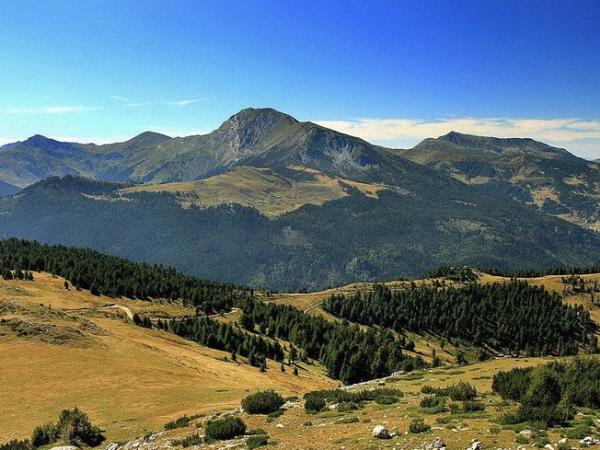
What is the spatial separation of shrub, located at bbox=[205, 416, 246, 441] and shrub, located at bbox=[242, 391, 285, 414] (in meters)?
5.67

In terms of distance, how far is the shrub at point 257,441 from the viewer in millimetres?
31344

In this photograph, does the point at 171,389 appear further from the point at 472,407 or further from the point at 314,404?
the point at 472,407

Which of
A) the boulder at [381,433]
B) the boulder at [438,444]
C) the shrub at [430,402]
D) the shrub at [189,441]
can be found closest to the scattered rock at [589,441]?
the boulder at [438,444]

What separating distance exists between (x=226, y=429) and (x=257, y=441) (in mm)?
3466

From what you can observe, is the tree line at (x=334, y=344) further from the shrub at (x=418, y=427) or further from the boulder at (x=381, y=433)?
the boulder at (x=381, y=433)

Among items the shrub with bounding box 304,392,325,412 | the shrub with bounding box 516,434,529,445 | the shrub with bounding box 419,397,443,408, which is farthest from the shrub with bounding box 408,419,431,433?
the shrub with bounding box 304,392,325,412

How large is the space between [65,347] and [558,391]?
65420mm

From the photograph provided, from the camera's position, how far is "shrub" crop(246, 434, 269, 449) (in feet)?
103

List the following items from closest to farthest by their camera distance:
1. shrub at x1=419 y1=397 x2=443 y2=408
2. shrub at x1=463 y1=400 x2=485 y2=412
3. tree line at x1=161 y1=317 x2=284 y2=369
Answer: shrub at x1=463 y1=400 x2=485 y2=412, shrub at x1=419 y1=397 x2=443 y2=408, tree line at x1=161 y1=317 x2=284 y2=369

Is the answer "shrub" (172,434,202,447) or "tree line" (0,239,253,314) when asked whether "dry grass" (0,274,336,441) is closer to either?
"shrub" (172,434,202,447)

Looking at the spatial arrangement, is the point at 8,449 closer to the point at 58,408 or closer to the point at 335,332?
the point at 58,408

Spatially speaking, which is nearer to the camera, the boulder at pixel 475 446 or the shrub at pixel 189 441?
the boulder at pixel 475 446

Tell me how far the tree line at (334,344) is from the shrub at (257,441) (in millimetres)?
72908

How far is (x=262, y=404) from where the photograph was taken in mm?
41188
